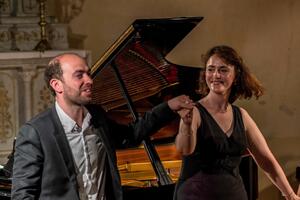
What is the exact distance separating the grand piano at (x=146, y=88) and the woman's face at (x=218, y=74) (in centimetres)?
94

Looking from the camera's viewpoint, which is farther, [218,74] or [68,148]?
[218,74]

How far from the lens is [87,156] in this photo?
2.28m

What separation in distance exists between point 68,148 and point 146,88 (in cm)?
197

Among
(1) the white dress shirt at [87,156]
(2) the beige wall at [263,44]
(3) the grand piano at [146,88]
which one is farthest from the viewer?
(2) the beige wall at [263,44]

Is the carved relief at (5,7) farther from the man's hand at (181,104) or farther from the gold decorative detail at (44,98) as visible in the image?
the man's hand at (181,104)

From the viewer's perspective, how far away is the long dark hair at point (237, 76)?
268 centimetres

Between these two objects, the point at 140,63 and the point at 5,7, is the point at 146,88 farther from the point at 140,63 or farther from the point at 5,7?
the point at 5,7

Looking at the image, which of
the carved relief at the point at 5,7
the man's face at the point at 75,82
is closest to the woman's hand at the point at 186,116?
the man's face at the point at 75,82

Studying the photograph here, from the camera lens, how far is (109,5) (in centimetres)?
586

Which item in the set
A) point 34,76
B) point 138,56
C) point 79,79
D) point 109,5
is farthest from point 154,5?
point 79,79

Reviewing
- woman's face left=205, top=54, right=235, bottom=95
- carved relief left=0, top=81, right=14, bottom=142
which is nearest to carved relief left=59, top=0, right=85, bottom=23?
carved relief left=0, top=81, right=14, bottom=142

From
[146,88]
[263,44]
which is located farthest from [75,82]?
[263,44]

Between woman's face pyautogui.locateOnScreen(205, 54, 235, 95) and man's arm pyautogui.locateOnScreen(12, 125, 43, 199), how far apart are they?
0.85m

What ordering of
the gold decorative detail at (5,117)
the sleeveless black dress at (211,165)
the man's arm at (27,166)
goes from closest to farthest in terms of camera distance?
the man's arm at (27,166) < the sleeveless black dress at (211,165) < the gold decorative detail at (5,117)
